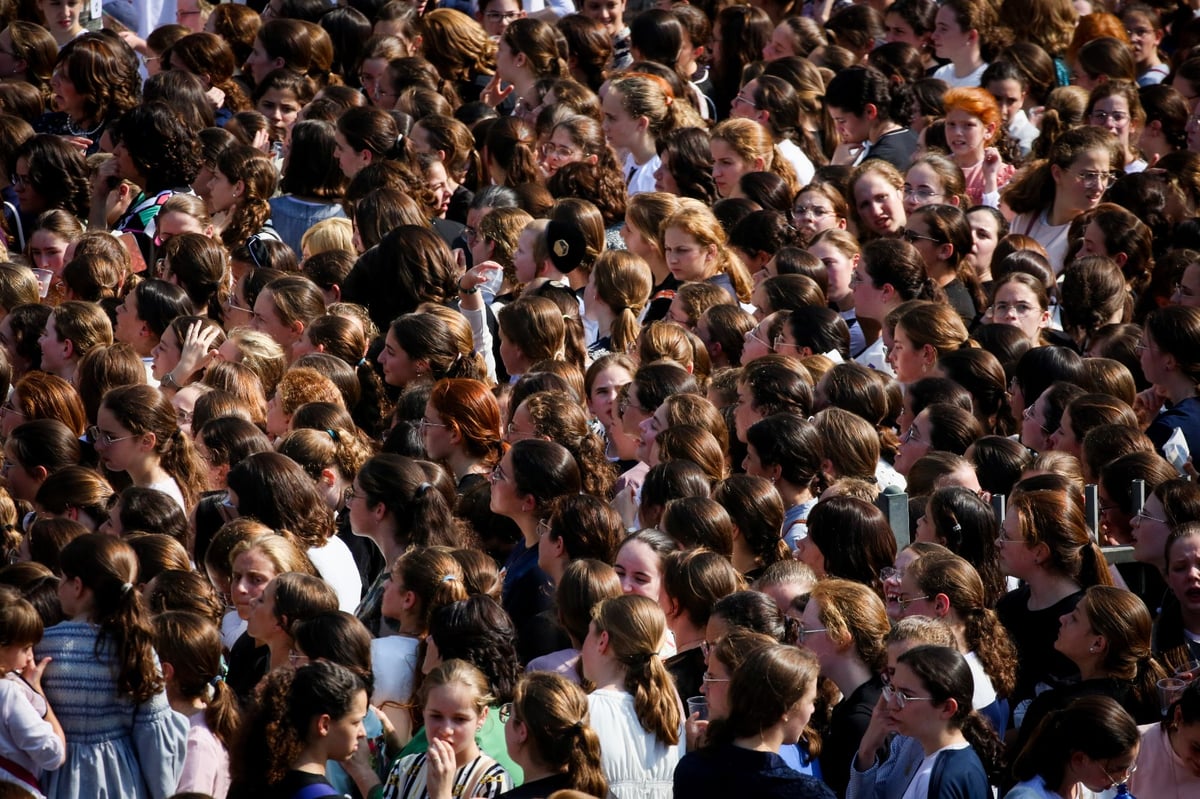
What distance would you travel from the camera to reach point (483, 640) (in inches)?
234

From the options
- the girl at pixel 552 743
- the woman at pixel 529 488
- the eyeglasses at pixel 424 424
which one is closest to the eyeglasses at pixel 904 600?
the woman at pixel 529 488

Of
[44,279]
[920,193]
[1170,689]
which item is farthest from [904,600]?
[44,279]

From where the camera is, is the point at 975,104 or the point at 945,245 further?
the point at 975,104

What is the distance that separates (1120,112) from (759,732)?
7201 millimetres

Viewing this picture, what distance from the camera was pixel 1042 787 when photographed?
5.48 metres

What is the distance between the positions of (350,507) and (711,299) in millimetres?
2661

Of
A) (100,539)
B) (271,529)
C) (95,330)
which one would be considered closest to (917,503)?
(271,529)

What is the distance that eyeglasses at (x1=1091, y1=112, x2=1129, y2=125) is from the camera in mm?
11586

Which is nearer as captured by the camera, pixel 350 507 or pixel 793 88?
pixel 350 507

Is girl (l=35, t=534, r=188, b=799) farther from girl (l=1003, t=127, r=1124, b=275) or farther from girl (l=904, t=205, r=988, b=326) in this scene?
girl (l=1003, t=127, r=1124, b=275)

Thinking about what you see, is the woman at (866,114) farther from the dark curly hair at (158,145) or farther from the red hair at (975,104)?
the dark curly hair at (158,145)

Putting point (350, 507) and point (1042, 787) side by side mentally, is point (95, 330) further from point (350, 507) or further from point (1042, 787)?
point (1042, 787)

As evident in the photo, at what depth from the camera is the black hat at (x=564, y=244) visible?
382 inches

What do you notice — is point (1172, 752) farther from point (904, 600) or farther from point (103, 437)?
point (103, 437)
